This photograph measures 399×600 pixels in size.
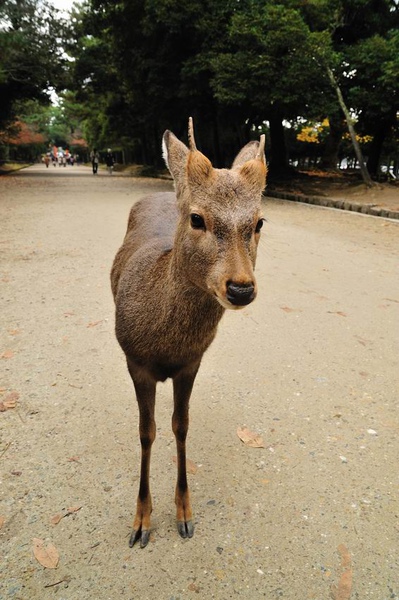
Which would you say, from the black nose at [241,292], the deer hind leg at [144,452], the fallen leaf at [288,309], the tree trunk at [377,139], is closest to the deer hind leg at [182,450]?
the deer hind leg at [144,452]

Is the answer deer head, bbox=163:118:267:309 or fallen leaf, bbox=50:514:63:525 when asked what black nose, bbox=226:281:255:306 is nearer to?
deer head, bbox=163:118:267:309

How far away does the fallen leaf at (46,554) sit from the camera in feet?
6.78

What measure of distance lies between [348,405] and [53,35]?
91.6 feet

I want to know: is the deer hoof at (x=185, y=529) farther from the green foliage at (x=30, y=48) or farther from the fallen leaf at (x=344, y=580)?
the green foliage at (x=30, y=48)

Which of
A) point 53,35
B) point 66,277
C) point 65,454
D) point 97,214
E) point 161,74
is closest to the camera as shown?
point 65,454

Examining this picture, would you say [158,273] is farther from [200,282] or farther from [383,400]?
[383,400]

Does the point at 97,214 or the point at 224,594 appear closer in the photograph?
the point at 224,594

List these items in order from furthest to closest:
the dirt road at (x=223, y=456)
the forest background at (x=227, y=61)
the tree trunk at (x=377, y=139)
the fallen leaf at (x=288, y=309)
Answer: the tree trunk at (x=377, y=139) < the forest background at (x=227, y=61) < the fallen leaf at (x=288, y=309) < the dirt road at (x=223, y=456)

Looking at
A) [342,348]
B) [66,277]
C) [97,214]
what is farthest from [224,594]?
[97,214]

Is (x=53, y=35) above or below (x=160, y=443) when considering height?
above

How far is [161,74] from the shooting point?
20.0 metres

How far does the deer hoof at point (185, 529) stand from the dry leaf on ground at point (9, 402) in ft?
5.39

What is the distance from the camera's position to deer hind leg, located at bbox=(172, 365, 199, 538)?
91.1 inches

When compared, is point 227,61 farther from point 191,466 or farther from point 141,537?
point 141,537
